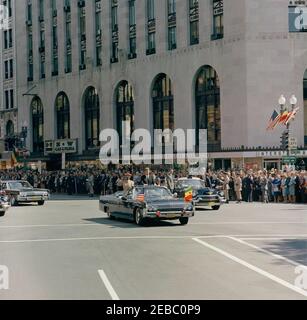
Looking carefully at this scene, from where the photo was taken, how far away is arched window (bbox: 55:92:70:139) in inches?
2685

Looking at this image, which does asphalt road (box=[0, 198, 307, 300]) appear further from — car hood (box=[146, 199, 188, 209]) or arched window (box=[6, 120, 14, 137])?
arched window (box=[6, 120, 14, 137])

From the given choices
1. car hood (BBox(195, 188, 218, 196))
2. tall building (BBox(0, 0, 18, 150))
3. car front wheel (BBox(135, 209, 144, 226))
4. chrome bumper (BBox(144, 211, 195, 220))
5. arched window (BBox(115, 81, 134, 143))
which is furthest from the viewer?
tall building (BBox(0, 0, 18, 150))

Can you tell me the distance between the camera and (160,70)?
54.2 meters

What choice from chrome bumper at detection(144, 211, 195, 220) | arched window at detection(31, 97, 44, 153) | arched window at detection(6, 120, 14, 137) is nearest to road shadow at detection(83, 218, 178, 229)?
chrome bumper at detection(144, 211, 195, 220)

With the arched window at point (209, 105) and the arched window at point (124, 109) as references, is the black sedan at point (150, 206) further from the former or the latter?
the arched window at point (124, 109)

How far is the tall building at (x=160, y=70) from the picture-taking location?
4588 centimetres

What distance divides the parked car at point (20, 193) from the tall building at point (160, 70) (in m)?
15.8

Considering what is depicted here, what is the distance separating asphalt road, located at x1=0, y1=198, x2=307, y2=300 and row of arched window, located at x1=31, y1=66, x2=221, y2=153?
25523 mm

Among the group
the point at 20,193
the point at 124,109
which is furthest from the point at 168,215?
the point at 124,109

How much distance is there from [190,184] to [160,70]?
82.5ft

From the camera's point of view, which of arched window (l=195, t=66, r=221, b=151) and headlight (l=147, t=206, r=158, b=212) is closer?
headlight (l=147, t=206, r=158, b=212)

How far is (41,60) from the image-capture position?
7281cm

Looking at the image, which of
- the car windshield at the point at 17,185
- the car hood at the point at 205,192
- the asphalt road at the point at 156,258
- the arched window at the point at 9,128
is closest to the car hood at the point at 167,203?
the asphalt road at the point at 156,258
